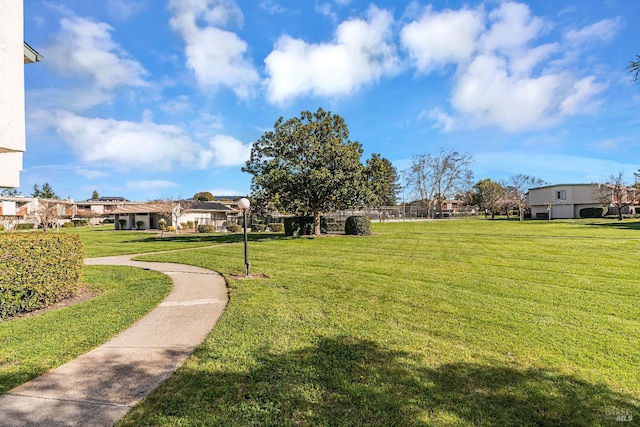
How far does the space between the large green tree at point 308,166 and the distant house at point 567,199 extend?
3525 centimetres

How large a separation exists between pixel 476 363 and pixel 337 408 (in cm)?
171

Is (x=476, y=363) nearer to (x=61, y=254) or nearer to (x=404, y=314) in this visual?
(x=404, y=314)

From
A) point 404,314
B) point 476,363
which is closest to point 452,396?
point 476,363

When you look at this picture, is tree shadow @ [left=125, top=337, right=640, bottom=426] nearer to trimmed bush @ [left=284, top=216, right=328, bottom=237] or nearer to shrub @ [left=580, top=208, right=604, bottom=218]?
trimmed bush @ [left=284, top=216, right=328, bottom=237]

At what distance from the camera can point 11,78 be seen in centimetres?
502

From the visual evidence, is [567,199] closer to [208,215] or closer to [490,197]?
[490,197]

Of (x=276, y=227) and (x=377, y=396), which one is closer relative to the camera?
(x=377, y=396)

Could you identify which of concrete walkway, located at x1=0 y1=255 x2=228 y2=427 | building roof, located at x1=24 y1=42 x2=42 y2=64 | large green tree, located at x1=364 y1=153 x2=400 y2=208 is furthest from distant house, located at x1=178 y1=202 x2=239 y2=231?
concrete walkway, located at x1=0 y1=255 x2=228 y2=427

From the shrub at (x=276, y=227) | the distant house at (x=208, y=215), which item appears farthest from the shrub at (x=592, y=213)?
the distant house at (x=208, y=215)

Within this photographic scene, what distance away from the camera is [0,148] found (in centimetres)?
499

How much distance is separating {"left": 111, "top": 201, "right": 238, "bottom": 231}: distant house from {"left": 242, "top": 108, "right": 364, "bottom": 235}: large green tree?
18353mm

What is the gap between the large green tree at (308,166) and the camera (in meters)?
18.4

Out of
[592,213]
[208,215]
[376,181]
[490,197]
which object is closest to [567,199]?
[592,213]

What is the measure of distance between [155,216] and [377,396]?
41.3 meters
